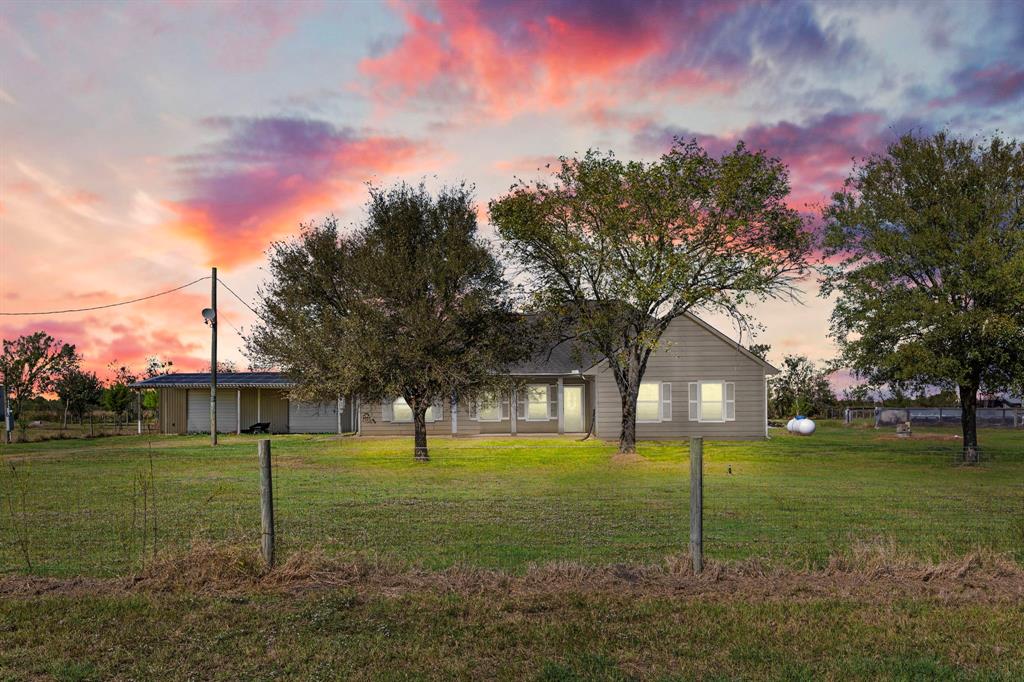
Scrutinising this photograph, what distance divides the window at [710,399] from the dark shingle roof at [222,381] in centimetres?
2068

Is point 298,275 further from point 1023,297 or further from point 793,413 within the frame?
point 793,413

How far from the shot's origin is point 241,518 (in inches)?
508

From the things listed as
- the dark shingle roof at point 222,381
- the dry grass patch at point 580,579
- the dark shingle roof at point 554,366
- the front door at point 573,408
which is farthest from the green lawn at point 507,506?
the dark shingle roof at point 222,381

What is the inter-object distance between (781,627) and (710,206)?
2273 centimetres

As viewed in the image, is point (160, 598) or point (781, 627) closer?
point (781, 627)

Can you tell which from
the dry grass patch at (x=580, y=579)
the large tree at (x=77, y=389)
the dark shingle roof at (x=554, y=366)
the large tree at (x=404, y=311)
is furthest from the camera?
Result: the large tree at (x=77, y=389)

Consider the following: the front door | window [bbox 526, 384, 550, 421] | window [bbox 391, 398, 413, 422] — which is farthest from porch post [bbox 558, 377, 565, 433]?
window [bbox 391, 398, 413, 422]

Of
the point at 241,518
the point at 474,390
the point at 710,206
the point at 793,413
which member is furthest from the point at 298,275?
the point at 793,413

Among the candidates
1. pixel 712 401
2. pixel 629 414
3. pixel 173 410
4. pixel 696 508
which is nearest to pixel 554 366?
pixel 712 401

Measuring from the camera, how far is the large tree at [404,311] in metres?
24.2

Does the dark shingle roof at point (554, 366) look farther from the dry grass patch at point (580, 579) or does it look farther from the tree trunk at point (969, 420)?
the dry grass patch at point (580, 579)

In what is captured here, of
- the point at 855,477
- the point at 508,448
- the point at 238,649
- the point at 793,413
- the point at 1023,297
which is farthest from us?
the point at 793,413

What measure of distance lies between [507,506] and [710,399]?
2449 centimetres

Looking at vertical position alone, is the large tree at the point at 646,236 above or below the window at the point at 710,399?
above
